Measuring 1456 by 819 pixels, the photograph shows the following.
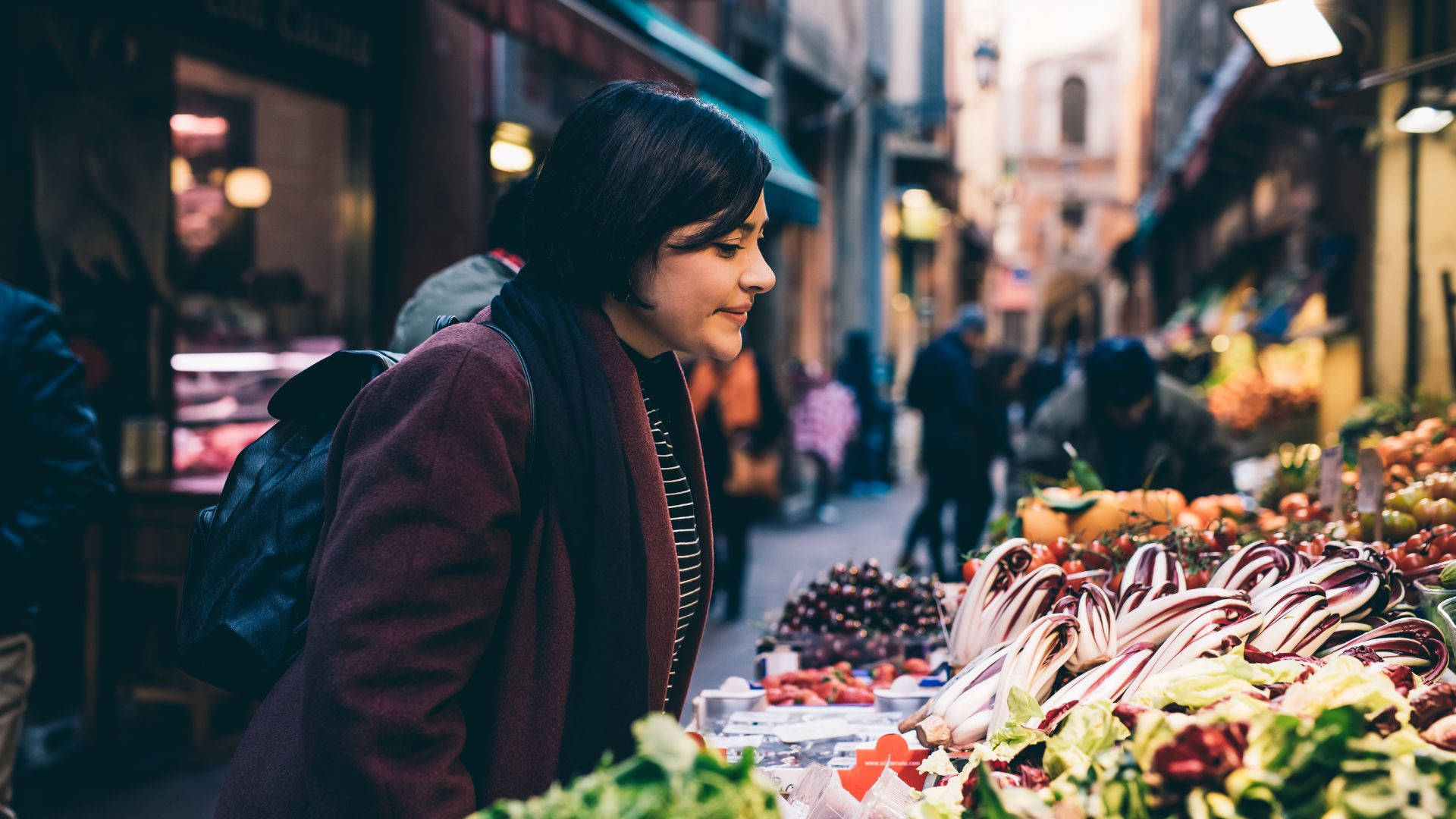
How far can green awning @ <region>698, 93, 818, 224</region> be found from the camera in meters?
8.73

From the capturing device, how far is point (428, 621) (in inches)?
61.1

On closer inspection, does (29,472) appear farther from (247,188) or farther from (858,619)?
(247,188)

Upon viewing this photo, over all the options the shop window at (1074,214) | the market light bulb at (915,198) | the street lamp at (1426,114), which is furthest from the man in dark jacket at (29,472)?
the shop window at (1074,214)

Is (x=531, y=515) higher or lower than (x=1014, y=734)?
higher

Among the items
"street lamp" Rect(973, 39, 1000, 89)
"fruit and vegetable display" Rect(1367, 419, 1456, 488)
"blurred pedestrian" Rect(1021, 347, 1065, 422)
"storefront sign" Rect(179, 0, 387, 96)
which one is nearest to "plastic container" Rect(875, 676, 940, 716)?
"fruit and vegetable display" Rect(1367, 419, 1456, 488)

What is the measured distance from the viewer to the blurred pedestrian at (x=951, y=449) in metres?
9.51

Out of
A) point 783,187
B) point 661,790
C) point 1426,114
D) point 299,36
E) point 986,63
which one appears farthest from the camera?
point 986,63

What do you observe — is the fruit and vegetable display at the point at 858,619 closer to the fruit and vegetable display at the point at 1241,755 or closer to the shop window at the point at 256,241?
the fruit and vegetable display at the point at 1241,755

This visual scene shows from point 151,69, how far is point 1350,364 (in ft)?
26.6

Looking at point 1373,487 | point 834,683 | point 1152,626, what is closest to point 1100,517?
point 1373,487

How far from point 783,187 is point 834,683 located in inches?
243

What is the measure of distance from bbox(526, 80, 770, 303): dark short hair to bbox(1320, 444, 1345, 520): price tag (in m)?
2.69

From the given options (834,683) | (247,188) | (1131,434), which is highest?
(247,188)

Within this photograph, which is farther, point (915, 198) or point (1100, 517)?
point (915, 198)
